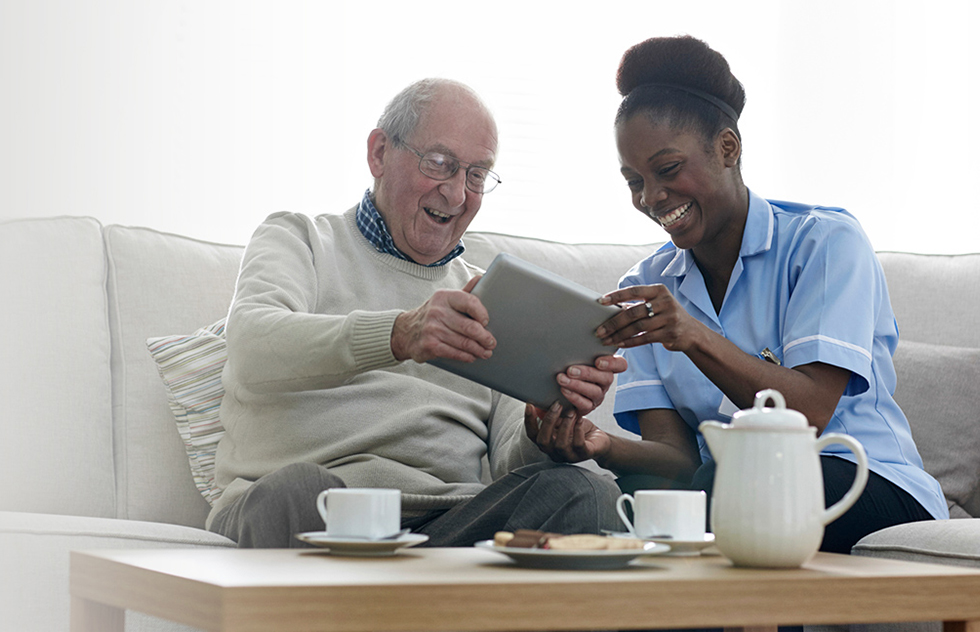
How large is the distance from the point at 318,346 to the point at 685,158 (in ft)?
2.41

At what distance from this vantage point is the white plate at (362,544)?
1.02 meters

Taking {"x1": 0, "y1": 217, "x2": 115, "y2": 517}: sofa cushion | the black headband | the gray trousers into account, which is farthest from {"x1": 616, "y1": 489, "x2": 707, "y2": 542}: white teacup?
{"x1": 0, "y1": 217, "x2": 115, "y2": 517}: sofa cushion

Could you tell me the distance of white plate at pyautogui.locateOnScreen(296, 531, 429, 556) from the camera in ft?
3.33

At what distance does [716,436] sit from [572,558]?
0.20 m

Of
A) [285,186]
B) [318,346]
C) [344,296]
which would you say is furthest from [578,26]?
[318,346]

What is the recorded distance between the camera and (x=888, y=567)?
3.43 feet

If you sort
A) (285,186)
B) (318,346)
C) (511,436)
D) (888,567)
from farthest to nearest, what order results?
(285,186), (511,436), (318,346), (888,567)

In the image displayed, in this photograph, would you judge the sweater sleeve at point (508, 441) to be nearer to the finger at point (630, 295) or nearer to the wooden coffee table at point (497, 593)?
the finger at point (630, 295)

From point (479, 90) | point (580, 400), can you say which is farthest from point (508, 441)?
point (479, 90)

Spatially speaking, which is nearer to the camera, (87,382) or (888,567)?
(888,567)

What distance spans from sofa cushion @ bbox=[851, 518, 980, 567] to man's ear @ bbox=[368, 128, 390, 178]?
1145 millimetres

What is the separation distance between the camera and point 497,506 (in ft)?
4.66

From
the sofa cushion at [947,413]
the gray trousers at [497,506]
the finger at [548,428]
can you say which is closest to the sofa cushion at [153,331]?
the gray trousers at [497,506]

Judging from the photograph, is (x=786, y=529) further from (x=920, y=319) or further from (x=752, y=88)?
(x=752, y=88)
